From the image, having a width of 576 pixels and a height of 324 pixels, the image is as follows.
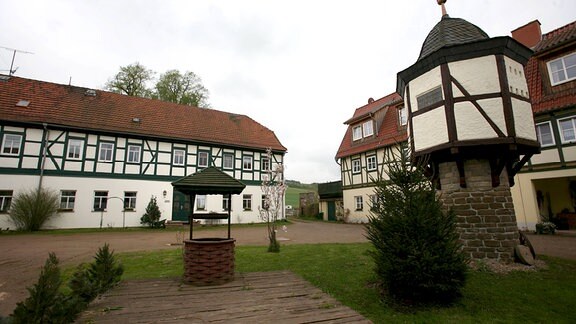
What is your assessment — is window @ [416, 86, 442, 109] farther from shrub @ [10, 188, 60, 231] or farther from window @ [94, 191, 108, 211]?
shrub @ [10, 188, 60, 231]

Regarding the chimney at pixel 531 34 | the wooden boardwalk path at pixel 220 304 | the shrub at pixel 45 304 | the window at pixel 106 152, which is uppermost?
the chimney at pixel 531 34

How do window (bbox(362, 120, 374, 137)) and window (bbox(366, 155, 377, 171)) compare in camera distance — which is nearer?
window (bbox(366, 155, 377, 171))

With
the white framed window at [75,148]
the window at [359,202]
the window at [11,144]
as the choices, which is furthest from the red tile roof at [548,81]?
the window at [11,144]

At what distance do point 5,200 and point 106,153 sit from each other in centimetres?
564

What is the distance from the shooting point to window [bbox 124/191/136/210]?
18.3m

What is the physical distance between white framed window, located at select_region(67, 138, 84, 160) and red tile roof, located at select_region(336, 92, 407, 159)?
1981 cm

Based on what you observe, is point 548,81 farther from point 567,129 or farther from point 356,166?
point 356,166

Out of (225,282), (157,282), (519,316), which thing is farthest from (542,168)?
(157,282)

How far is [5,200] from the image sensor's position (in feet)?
51.4

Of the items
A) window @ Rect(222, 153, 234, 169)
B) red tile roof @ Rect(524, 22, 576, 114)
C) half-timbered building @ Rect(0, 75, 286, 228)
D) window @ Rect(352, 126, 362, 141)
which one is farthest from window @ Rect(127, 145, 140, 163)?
red tile roof @ Rect(524, 22, 576, 114)

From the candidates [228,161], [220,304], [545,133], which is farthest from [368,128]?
[220,304]

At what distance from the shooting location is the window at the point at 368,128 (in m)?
22.1

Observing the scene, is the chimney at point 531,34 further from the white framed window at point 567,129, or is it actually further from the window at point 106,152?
the window at point 106,152

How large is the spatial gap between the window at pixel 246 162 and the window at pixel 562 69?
20.0 m
